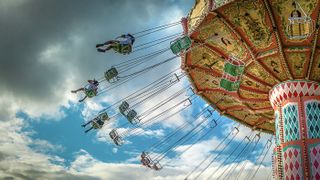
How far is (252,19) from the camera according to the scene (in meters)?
12.6

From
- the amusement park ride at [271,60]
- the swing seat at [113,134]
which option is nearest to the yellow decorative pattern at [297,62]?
the amusement park ride at [271,60]

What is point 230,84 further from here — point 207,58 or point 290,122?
point 290,122

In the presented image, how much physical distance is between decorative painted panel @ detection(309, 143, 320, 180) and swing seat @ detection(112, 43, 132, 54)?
6.46m

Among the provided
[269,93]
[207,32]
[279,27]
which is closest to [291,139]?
[269,93]

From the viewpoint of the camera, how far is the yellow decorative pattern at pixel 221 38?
43.2ft

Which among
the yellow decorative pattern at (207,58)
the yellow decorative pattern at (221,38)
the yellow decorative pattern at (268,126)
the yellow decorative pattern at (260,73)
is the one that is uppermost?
the yellow decorative pattern at (207,58)

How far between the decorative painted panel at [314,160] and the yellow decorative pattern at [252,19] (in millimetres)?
3546

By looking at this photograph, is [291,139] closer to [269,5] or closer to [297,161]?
[297,161]

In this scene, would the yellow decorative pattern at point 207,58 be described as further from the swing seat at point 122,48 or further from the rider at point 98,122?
the rider at point 98,122

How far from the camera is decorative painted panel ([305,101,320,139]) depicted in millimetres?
12883

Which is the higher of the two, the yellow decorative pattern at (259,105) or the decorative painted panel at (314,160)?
the yellow decorative pattern at (259,105)

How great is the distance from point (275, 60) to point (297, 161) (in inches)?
133

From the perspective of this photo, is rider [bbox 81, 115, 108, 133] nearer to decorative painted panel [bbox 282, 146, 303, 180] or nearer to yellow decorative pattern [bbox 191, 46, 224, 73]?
yellow decorative pattern [bbox 191, 46, 224, 73]

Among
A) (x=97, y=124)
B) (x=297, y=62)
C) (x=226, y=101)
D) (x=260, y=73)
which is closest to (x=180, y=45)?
(x=260, y=73)
